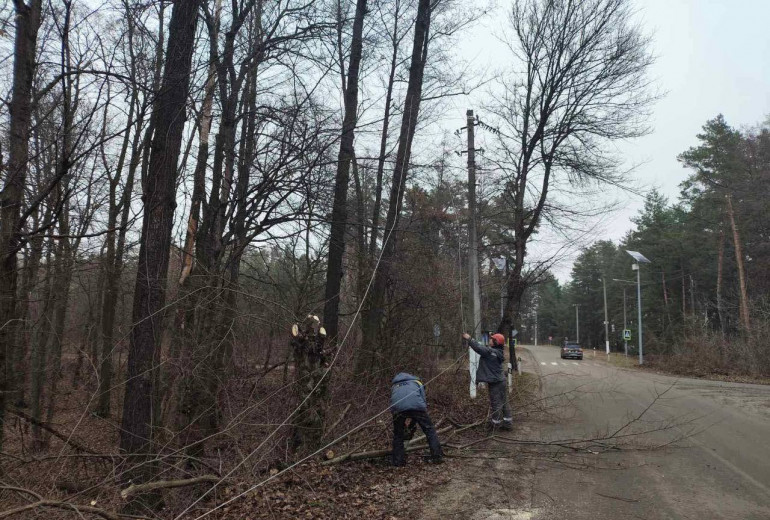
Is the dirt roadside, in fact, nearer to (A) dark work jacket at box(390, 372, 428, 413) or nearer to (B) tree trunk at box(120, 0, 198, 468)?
(A) dark work jacket at box(390, 372, 428, 413)

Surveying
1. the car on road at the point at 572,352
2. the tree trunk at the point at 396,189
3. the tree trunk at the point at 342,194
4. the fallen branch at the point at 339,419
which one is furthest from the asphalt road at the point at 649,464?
the car on road at the point at 572,352

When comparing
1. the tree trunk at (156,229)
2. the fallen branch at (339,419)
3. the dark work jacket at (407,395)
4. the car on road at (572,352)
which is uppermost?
the tree trunk at (156,229)

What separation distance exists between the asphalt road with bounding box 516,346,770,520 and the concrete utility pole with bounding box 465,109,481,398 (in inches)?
69.4

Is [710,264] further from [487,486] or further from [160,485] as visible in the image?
[160,485]

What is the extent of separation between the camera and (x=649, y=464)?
725cm

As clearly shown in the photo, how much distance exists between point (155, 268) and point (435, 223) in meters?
9.66

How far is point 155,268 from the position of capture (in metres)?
6.14

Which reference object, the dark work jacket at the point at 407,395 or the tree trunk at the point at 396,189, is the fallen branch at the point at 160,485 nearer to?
the dark work jacket at the point at 407,395

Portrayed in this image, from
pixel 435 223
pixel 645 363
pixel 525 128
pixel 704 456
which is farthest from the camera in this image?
pixel 645 363

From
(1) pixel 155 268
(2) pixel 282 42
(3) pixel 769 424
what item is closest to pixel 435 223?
(2) pixel 282 42

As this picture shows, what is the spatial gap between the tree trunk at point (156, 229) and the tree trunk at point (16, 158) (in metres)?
1.27

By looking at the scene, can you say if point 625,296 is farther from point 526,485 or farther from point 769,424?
point 526,485

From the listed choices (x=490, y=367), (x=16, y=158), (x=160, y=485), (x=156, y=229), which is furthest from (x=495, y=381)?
(x=16, y=158)

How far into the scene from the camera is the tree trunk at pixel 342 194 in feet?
31.7
